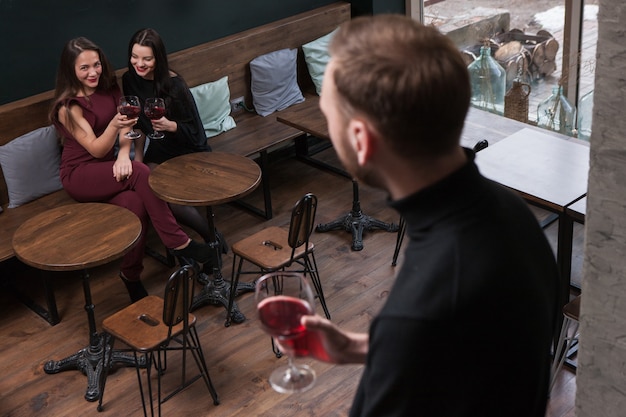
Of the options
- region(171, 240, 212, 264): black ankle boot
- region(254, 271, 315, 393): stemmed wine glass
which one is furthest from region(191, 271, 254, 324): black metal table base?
region(254, 271, 315, 393): stemmed wine glass

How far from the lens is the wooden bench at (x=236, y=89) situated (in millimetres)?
4785

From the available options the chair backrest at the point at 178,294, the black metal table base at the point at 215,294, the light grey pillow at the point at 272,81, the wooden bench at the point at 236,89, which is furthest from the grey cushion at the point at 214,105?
the chair backrest at the point at 178,294

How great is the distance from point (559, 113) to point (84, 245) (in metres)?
3.07

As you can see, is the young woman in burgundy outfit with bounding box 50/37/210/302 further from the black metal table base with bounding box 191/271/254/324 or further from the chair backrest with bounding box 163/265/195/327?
the chair backrest with bounding box 163/265/195/327

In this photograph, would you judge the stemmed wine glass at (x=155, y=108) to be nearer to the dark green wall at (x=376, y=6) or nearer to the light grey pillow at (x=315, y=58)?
the light grey pillow at (x=315, y=58)

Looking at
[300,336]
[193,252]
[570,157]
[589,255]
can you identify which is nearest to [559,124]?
[570,157]

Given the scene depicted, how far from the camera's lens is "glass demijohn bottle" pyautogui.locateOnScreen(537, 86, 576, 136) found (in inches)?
211

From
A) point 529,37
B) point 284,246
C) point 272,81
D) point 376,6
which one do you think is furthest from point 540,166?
point 376,6

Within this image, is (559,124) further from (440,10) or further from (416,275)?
(416,275)

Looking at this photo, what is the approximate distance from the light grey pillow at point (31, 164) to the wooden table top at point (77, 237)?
66 cm

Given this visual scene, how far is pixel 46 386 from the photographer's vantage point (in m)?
4.09

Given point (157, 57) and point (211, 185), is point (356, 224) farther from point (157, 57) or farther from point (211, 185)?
point (157, 57)

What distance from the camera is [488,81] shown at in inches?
232

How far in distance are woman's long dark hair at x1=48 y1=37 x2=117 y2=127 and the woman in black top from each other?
0.16 metres
